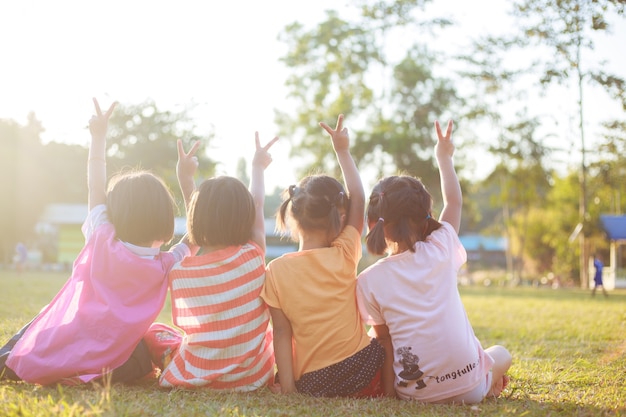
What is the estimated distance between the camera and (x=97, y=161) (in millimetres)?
3666

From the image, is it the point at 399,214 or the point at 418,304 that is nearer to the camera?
the point at 418,304

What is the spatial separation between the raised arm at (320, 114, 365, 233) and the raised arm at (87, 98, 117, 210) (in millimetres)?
1267

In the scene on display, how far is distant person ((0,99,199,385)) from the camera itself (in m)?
3.41

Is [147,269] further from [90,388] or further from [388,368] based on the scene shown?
[388,368]

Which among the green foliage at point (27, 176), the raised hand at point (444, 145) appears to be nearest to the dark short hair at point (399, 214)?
the raised hand at point (444, 145)

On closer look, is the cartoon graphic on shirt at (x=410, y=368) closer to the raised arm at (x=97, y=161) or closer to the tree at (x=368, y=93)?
the raised arm at (x=97, y=161)

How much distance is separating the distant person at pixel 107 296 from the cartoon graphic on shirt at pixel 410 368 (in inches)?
52.8

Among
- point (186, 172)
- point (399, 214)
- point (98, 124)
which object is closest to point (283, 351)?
point (399, 214)

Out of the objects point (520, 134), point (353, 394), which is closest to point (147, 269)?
point (353, 394)

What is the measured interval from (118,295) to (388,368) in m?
1.50

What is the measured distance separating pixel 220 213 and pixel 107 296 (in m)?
0.75

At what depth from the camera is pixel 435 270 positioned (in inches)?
129

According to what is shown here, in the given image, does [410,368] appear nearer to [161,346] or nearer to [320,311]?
[320,311]

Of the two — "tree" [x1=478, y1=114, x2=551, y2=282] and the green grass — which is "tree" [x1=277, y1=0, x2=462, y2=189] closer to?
"tree" [x1=478, y1=114, x2=551, y2=282]
